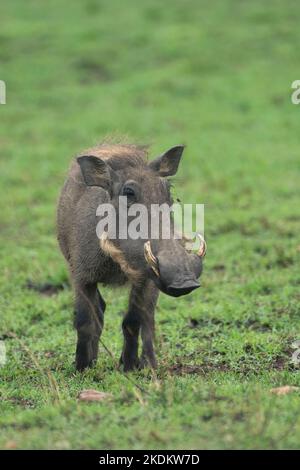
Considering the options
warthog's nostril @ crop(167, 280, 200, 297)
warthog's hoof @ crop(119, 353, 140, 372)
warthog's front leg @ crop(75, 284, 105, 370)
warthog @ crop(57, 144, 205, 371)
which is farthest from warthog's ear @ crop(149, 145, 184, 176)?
warthog's hoof @ crop(119, 353, 140, 372)

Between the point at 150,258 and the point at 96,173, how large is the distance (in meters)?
0.86

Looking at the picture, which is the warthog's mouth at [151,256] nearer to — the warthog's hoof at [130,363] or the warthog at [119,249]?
the warthog at [119,249]

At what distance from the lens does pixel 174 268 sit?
4844mm

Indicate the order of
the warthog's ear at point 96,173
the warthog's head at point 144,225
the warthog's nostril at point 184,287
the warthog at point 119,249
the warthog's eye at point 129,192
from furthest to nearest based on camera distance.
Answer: the warthog's ear at point 96,173 → the warthog's eye at point 129,192 → the warthog at point 119,249 → the warthog's head at point 144,225 → the warthog's nostril at point 184,287

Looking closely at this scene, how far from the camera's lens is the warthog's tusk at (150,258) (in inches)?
196

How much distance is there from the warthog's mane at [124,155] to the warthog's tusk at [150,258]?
2.39 ft

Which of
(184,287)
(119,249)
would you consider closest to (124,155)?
(119,249)

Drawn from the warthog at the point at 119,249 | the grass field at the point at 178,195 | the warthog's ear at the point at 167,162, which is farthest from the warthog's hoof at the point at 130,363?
the warthog's ear at the point at 167,162

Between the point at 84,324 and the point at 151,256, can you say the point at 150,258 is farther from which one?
the point at 84,324

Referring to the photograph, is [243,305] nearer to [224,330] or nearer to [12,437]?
[224,330]

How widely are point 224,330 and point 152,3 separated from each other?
601 inches

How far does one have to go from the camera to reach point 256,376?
5633 millimetres

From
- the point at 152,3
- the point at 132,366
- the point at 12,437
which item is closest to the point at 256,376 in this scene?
the point at 132,366

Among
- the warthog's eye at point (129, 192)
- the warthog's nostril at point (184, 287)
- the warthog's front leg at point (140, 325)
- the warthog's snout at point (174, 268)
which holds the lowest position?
the warthog's front leg at point (140, 325)
